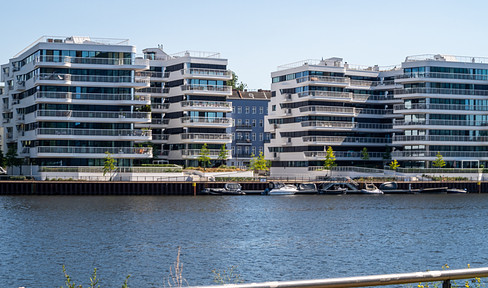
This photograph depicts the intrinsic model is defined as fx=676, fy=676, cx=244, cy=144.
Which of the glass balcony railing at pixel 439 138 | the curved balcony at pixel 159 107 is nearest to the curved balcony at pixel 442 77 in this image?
the glass balcony railing at pixel 439 138

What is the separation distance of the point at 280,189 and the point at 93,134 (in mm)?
33197

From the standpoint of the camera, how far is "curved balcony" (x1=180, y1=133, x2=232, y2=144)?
134 metres

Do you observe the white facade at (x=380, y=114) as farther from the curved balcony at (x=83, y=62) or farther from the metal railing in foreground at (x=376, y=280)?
the metal railing in foreground at (x=376, y=280)

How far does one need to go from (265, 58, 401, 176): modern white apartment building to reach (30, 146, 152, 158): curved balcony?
36999 millimetres

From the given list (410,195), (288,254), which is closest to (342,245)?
(288,254)

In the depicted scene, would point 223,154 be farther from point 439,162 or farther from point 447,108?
point 447,108

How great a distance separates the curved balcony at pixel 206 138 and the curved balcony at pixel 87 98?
1769 centimetres

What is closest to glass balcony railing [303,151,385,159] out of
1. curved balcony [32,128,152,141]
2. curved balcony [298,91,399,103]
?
curved balcony [298,91,399,103]

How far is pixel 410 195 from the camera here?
11838cm

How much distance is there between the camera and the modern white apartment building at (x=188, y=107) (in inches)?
5330

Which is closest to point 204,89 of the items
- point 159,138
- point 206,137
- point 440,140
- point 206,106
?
point 206,106

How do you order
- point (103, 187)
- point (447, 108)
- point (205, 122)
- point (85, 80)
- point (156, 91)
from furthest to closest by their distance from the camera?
point (156, 91) → point (205, 122) → point (447, 108) → point (85, 80) → point (103, 187)

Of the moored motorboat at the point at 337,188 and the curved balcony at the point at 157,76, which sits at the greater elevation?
the curved balcony at the point at 157,76

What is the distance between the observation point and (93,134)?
378ft
